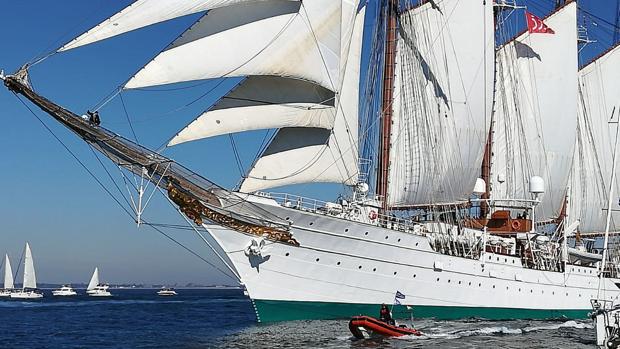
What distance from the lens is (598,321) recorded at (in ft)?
87.4

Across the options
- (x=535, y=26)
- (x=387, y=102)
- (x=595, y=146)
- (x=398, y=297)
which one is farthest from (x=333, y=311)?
(x=595, y=146)

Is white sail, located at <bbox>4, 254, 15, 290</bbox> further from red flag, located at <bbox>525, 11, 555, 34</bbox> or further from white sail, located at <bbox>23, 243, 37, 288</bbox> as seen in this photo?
red flag, located at <bbox>525, 11, 555, 34</bbox>

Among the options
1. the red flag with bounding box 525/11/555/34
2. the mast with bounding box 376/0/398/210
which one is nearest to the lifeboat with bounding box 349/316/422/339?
the mast with bounding box 376/0/398/210

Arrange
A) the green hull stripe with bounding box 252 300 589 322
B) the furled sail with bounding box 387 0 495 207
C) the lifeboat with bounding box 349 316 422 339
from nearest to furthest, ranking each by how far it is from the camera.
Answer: the lifeboat with bounding box 349 316 422 339
the green hull stripe with bounding box 252 300 589 322
the furled sail with bounding box 387 0 495 207

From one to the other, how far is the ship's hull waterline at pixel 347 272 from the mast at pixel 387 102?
18.8 ft

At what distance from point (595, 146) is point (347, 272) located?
32641 mm

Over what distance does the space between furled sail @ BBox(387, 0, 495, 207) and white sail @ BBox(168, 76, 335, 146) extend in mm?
11183

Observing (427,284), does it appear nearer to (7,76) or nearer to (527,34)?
(7,76)

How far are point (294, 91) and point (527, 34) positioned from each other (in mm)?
28126

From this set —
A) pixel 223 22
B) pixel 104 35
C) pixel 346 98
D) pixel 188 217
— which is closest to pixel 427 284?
pixel 346 98

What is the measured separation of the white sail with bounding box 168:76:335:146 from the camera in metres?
32.1

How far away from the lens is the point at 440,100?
4719 cm

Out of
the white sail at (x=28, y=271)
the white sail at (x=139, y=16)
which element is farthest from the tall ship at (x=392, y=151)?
the white sail at (x=28, y=271)

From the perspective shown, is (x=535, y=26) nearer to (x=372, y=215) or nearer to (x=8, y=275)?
(x=372, y=215)
